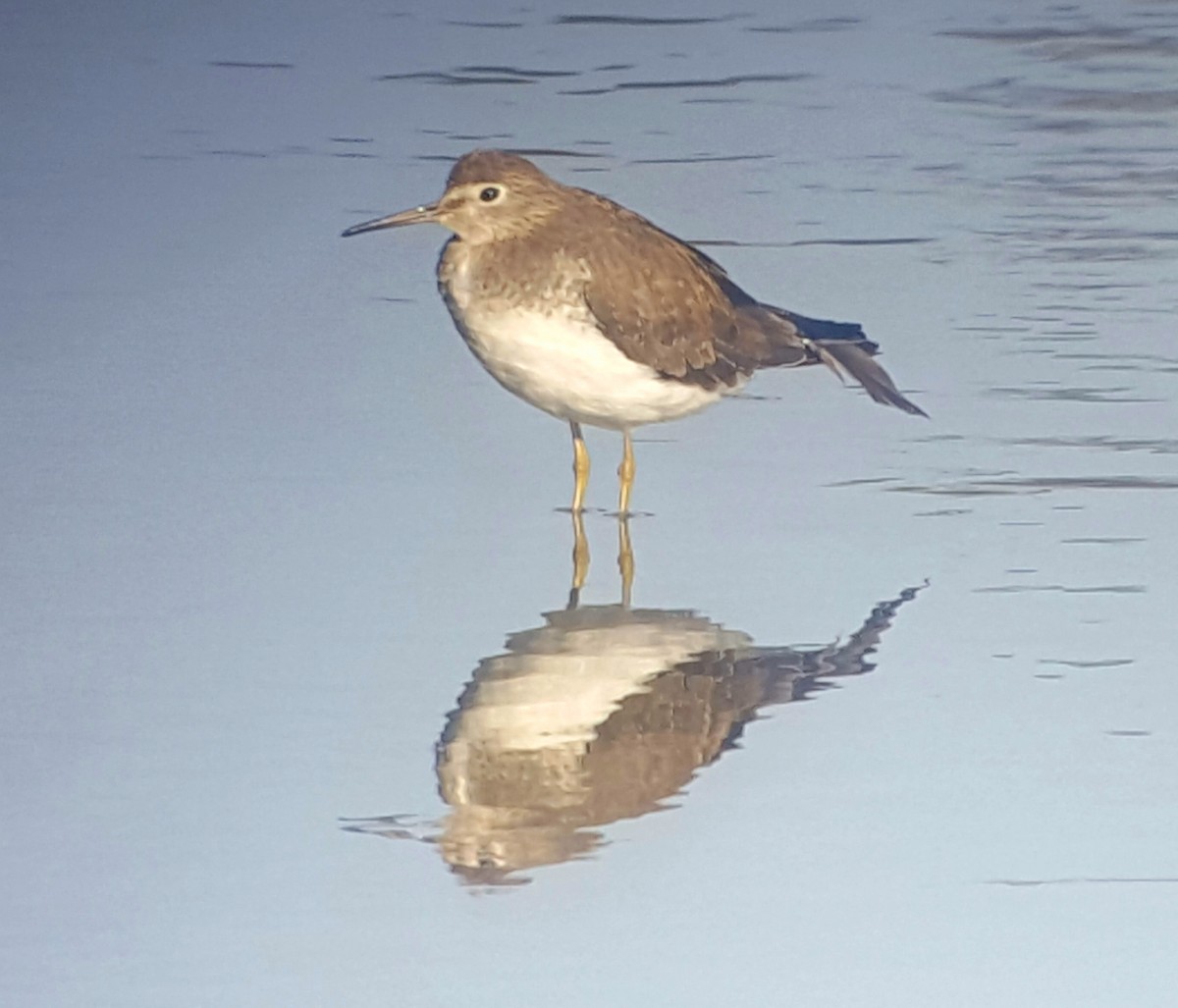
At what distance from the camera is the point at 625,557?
570 centimetres

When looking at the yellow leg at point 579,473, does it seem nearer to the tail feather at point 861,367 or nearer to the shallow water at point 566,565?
the shallow water at point 566,565

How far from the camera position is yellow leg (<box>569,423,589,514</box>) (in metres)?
6.00

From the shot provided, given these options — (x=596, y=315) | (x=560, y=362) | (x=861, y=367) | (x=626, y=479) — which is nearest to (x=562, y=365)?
(x=560, y=362)

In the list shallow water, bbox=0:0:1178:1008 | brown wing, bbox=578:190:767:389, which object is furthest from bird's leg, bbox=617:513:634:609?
brown wing, bbox=578:190:767:389

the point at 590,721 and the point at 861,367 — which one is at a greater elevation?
the point at 861,367

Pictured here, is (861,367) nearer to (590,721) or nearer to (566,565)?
(566,565)

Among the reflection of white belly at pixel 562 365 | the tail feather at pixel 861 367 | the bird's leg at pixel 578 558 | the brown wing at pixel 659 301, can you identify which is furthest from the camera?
the tail feather at pixel 861 367

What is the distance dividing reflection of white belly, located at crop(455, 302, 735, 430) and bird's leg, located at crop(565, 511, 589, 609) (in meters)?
0.26

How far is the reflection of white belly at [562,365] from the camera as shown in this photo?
19.6 feet

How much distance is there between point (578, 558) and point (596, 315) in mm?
667

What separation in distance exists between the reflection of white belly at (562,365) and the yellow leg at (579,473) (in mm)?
75

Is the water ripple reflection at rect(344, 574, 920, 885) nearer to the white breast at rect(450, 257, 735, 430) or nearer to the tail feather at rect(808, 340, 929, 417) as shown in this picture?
the white breast at rect(450, 257, 735, 430)

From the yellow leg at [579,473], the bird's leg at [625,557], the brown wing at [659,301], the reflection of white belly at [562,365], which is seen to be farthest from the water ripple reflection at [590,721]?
the brown wing at [659,301]

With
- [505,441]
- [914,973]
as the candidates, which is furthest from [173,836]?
[505,441]
